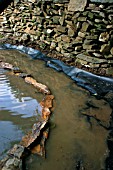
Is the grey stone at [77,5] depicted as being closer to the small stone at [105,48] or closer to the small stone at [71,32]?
the small stone at [71,32]

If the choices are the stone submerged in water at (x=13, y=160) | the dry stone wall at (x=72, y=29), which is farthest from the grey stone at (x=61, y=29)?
the stone submerged in water at (x=13, y=160)

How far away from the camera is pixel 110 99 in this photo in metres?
4.25

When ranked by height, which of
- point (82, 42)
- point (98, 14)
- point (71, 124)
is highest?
point (98, 14)

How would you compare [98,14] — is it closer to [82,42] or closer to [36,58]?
[82,42]

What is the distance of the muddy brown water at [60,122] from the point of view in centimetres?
274

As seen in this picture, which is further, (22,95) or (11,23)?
(11,23)

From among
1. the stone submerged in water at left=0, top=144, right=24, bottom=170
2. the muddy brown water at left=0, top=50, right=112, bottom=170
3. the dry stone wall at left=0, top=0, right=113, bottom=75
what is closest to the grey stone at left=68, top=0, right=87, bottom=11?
the dry stone wall at left=0, top=0, right=113, bottom=75

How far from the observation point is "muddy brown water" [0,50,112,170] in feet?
9.00

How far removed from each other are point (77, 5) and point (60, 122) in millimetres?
3348

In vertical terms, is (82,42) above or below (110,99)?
above

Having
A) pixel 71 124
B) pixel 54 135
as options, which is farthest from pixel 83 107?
pixel 54 135

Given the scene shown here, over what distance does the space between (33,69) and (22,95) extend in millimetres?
1581

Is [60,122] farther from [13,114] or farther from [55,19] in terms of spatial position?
[55,19]

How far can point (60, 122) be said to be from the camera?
3578 mm
